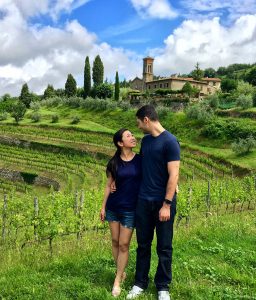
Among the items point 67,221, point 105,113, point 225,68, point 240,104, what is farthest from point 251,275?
point 225,68

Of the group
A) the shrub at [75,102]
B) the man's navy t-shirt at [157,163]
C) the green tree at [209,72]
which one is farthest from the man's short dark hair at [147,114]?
the green tree at [209,72]

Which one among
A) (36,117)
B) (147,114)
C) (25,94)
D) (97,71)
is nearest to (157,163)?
(147,114)

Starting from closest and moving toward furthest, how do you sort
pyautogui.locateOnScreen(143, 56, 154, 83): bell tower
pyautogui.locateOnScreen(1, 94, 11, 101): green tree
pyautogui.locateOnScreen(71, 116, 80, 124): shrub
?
pyautogui.locateOnScreen(71, 116, 80, 124): shrub → pyautogui.locateOnScreen(143, 56, 154, 83): bell tower → pyautogui.locateOnScreen(1, 94, 11, 101): green tree

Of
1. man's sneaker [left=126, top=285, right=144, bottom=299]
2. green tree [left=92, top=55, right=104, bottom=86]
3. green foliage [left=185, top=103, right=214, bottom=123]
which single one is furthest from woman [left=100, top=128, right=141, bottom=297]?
green tree [left=92, top=55, right=104, bottom=86]

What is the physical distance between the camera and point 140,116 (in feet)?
19.7

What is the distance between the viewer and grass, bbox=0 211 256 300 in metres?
5.75

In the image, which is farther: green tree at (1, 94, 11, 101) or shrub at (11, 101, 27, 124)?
green tree at (1, 94, 11, 101)

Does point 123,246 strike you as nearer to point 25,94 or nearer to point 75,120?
point 75,120

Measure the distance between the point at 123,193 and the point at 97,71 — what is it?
92789 mm

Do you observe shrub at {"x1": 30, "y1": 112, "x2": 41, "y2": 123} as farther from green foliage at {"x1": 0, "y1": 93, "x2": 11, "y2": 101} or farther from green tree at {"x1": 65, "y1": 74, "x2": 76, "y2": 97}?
green foliage at {"x1": 0, "y1": 93, "x2": 11, "y2": 101}

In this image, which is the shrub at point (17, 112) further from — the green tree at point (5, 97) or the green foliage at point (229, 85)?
the green tree at point (5, 97)

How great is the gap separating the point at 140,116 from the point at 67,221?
804 centimetres

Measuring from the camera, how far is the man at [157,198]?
18.7 ft

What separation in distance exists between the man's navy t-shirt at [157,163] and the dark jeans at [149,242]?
5.9 inches
